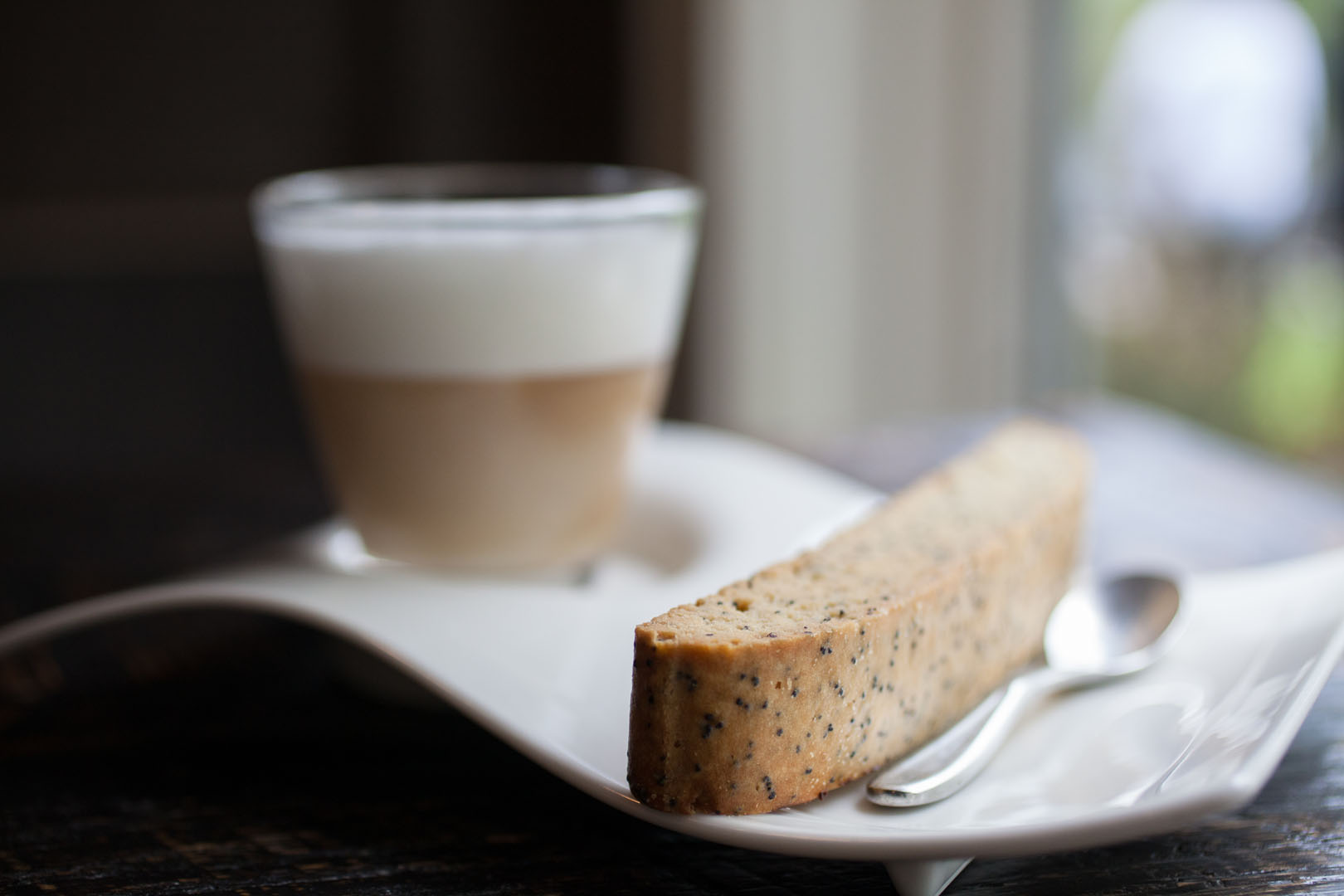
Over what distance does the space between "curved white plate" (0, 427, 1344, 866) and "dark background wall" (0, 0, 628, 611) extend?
148 centimetres

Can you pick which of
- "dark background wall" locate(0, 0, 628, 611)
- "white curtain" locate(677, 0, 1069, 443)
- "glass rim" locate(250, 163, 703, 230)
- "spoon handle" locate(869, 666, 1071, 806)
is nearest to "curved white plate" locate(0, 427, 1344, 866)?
"spoon handle" locate(869, 666, 1071, 806)

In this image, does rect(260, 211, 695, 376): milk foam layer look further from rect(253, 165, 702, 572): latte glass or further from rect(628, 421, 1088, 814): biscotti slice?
rect(628, 421, 1088, 814): biscotti slice

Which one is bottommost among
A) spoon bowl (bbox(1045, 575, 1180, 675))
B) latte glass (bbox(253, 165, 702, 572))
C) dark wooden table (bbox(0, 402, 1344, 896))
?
dark wooden table (bbox(0, 402, 1344, 896))

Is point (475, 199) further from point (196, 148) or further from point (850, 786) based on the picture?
point (196, 148)

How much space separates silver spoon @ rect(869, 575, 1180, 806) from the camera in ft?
1.15

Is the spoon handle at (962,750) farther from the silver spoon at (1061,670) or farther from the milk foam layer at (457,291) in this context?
the milk foam layer at (457,291)

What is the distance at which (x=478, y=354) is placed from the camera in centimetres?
54

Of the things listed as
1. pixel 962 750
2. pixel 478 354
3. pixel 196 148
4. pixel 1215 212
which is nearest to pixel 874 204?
pixel 1215 212

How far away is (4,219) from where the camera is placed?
1.83 meters

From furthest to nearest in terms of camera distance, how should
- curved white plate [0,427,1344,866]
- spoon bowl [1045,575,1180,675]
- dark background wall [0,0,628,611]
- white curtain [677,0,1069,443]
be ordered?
dark background wall [0,0,628,611]
white curtain [677,0,1069,443]
spoon bowl [1045,575,1180,675]
curved white plate [0,427,1344,866]

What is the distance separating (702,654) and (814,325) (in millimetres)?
1434

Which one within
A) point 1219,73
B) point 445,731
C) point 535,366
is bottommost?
point 445,731

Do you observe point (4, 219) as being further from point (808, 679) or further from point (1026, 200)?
point (808, 679)

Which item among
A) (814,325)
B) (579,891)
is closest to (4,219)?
(814,325)
